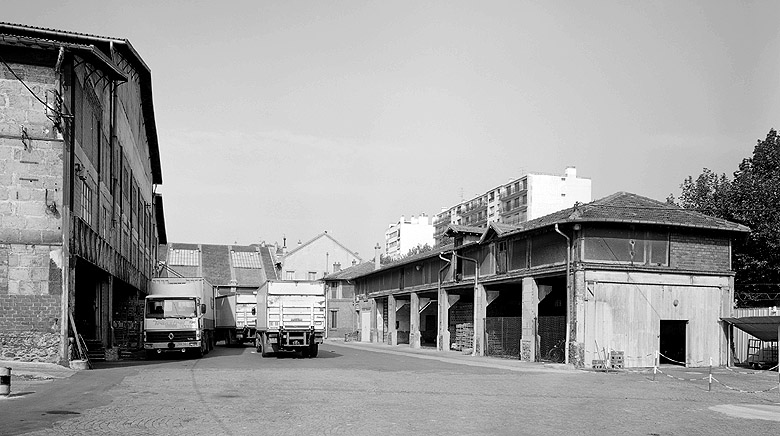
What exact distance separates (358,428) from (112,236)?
1040 inches

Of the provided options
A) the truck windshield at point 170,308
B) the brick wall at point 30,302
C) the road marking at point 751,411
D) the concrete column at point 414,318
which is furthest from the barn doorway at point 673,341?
the brick wall at point 30,302

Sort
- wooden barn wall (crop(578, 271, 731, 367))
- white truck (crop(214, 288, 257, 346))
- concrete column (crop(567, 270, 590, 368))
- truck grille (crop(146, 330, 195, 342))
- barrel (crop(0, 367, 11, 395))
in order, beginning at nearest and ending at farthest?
barrel (crop(0, 367, 11, 395))
concrete column (crop(567, 270, 590, 368))
wooden barn wall (crop(578, 271, 731, 367))
truck grille (crop(146, 330, 195, 342))
white truck (crop(214, 288, 257, 346))

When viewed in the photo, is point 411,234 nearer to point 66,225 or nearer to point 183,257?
point 183,257

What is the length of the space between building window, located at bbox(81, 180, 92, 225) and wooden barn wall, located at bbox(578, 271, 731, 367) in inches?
750

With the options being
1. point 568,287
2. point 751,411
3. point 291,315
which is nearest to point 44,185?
point 291,315

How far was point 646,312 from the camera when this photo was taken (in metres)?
30.3

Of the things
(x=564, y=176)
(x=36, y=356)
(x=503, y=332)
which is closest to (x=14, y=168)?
(x=36, y=356)

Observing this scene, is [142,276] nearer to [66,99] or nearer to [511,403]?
[66,99]

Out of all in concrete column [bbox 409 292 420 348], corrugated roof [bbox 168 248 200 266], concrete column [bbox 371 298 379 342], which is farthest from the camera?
corrugated roof [bbox 168 248 200 266]

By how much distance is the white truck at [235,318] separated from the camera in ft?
154

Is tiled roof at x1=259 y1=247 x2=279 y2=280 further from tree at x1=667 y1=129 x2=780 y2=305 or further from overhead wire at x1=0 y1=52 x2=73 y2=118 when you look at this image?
overhead wire at x1=0 y1=52 x2=73 y2=118

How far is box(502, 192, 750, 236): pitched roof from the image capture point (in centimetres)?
2966

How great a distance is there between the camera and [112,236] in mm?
35188

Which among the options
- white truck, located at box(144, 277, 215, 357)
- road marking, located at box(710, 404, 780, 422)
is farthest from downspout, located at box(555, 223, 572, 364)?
white truck, located at box(144, 277, 215, 357)
